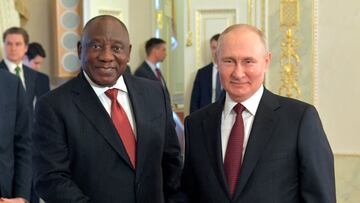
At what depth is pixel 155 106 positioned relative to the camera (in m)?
2.20

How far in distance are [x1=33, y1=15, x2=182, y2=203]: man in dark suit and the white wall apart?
8.82 ft

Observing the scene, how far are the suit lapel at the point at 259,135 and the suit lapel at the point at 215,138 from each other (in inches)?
2.8

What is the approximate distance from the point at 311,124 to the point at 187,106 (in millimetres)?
3411

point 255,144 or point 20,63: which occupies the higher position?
point 20,63

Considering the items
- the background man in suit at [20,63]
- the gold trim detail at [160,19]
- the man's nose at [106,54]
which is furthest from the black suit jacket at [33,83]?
the man's nose at [106,54]

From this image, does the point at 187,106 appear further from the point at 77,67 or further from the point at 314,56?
the point at 77,67

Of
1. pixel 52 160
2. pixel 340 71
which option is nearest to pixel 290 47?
pixel 340 71

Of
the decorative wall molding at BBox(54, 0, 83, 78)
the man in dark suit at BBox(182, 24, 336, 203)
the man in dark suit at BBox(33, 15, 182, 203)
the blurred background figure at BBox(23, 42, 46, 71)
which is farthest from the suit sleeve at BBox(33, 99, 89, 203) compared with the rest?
the decorative wall molding at BBox(54, 0, 83, 78)

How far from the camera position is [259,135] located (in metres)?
1.95

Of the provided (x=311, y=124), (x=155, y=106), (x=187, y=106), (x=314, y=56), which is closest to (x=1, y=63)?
(x=187, y=106)

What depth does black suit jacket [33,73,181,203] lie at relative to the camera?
2.01 metres

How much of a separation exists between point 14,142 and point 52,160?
0.72 metres

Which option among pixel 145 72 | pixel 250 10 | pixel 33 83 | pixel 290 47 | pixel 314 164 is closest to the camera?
pixel 314 164

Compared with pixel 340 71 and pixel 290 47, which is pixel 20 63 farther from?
pixel 340 71
